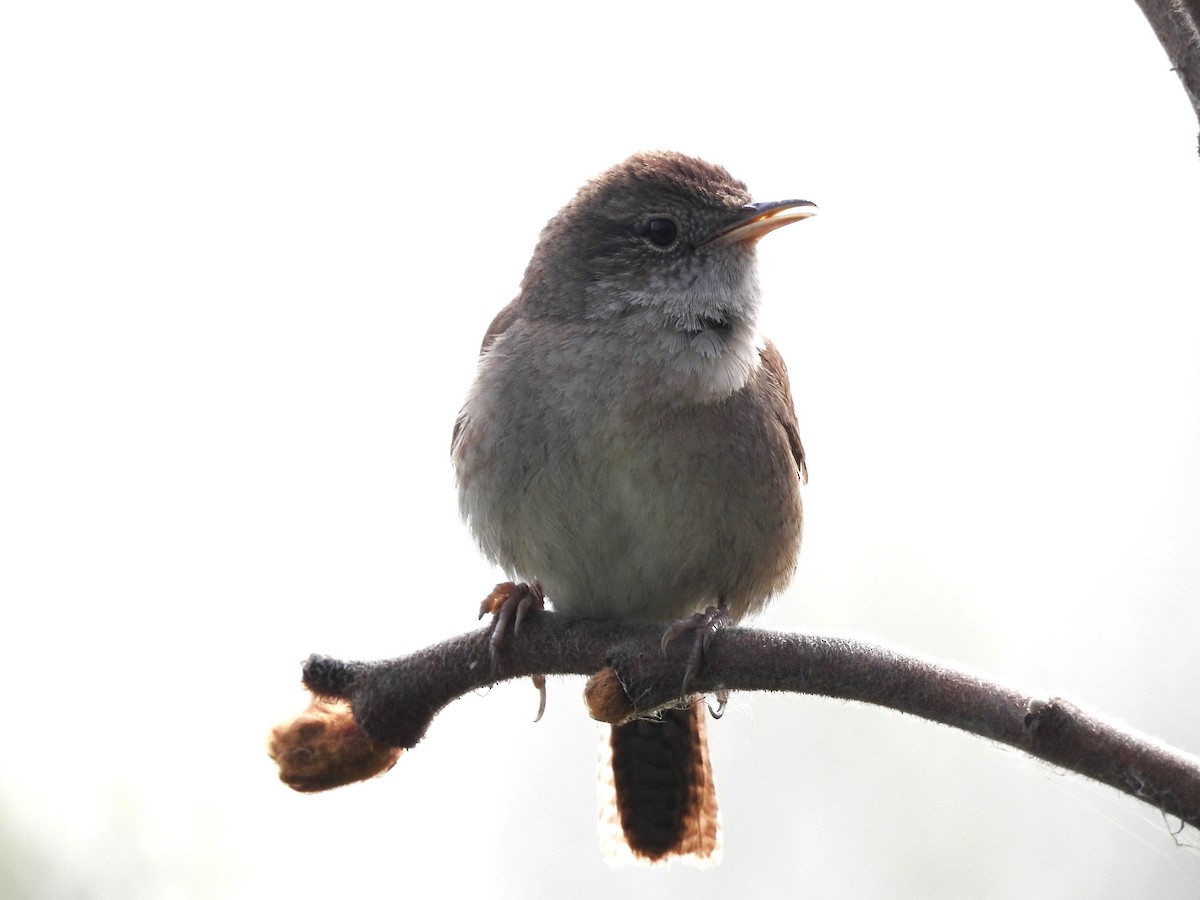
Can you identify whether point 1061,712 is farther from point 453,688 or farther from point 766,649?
point 453,688

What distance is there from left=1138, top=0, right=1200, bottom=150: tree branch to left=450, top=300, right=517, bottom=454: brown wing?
6.72 feet

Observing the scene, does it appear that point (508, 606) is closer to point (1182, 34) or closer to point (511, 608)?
point (511, 608)

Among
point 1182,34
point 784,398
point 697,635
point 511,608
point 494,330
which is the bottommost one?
point 697,635

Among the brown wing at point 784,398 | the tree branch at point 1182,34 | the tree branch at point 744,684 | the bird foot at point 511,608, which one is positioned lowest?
the tree branch at point 744,684

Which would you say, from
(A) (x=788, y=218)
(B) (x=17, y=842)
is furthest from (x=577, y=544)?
(B) (x=17, y=842)

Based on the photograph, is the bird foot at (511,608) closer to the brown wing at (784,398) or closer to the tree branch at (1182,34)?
the brown wing at (784,398)

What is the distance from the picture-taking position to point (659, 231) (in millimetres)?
3395

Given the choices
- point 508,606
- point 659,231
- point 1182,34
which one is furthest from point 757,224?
point 1182,34

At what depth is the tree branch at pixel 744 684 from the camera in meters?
1.62

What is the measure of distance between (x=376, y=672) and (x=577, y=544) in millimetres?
906

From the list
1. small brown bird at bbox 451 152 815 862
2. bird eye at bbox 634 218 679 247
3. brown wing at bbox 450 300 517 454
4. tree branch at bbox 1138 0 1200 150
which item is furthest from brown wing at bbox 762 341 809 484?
tree branch at bbox 1138 0 1200 150

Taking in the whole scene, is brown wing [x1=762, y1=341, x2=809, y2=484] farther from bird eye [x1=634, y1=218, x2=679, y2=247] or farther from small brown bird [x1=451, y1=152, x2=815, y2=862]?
bird eye [x1=634, y1=218, x2=679, y2=247]

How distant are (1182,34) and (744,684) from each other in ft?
3.71

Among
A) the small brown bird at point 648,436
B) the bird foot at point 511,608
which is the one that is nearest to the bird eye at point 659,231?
the small brown bird at point 648,436
